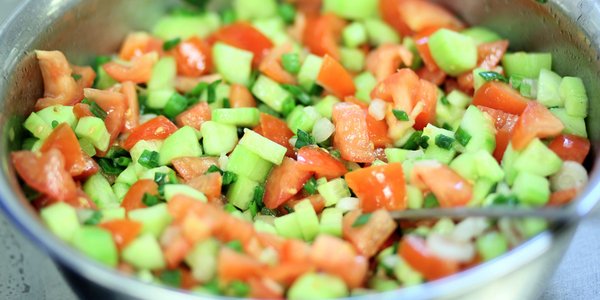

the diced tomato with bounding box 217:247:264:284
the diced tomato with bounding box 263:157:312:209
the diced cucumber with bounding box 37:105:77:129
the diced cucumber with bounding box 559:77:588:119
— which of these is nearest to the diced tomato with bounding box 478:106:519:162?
the diced cucumber with bounding box 559:77:588:119

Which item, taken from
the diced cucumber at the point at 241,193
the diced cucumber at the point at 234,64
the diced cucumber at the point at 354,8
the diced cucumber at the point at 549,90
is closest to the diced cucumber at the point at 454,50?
the diced cucumber at the point at 549,90

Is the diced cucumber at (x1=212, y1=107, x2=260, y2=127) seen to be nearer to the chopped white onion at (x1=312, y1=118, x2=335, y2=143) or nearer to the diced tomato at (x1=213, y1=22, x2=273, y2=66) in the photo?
the chopped white onion at (x1=312, y1=118, x2=335, y2=143)

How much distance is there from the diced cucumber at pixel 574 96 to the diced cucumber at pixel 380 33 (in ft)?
1.86

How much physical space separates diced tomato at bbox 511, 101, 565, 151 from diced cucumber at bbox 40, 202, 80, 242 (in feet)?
3.15

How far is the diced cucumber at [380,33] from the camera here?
214 cm

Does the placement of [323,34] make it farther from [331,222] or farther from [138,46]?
[331,222]

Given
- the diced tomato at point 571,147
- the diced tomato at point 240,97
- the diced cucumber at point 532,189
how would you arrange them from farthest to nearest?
1. the diced tomato at point 240,97
2. the diced tomato at point 571,147
3. the diced cucumber at point 532,189

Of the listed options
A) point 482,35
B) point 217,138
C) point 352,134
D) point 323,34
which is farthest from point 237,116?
point 482,35

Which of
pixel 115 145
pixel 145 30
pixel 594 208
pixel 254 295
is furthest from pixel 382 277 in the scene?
pixel 145 30

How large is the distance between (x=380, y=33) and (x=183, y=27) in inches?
23.5

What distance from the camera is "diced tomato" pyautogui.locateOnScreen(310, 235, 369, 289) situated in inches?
53.6

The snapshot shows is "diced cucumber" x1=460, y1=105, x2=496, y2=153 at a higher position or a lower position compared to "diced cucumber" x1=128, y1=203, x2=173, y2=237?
higher

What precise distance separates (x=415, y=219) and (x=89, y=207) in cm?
71

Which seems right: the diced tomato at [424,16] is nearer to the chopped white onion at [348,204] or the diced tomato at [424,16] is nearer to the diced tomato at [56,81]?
the chopped white onion at [348,204]
